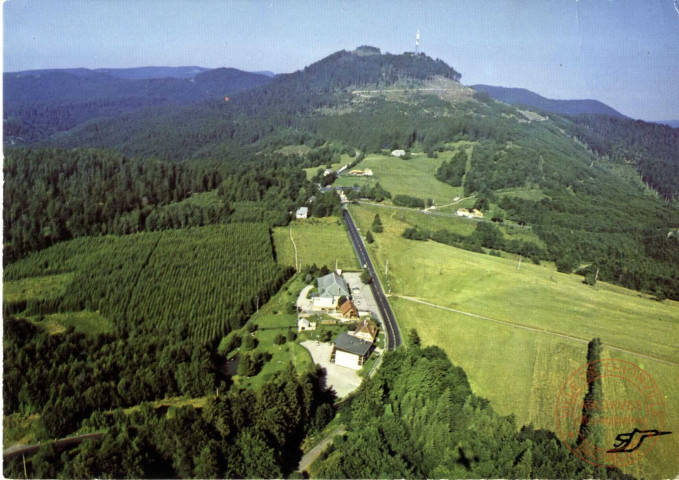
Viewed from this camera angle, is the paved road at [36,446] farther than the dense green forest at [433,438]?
Yes

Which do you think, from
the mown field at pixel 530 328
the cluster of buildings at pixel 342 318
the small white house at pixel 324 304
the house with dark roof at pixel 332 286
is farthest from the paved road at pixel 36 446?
the mown field at pixel 530 328

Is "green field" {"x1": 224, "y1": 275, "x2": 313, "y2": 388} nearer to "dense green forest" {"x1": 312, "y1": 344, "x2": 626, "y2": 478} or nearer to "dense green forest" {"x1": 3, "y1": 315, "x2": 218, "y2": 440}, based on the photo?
"dense green forest" {"x1": 3, "y1": 315, "x2": 218, "y2": 440}

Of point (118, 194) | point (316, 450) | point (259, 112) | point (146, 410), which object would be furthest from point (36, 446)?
point (259, 112)

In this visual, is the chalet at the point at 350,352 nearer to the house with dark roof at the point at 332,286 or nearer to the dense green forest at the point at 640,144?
the house with dark roof at the point at 332,286

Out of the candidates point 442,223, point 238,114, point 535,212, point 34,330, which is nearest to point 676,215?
point 535,212

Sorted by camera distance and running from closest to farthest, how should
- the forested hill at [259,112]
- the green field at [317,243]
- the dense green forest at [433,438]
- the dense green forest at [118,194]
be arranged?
the dense green forest at [433,438] < the green field at [317,243] < the dense green forest at [118,194] < the forested hill at [259,112]

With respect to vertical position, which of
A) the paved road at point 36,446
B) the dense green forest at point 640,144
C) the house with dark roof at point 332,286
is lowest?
the paved road at point 36,446

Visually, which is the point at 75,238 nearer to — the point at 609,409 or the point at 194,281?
the point at 194,281
